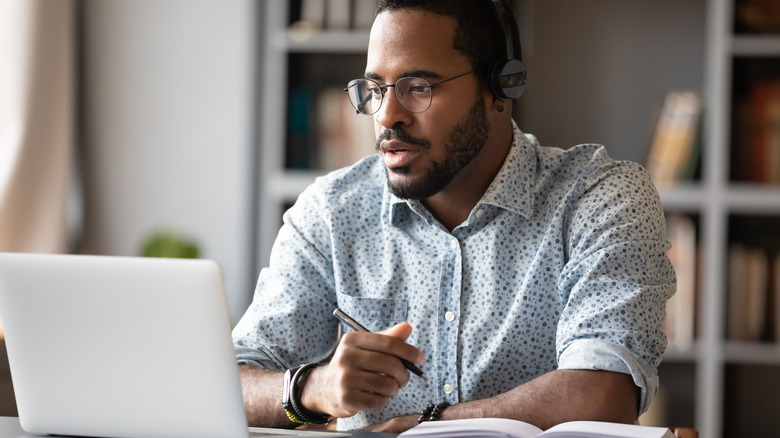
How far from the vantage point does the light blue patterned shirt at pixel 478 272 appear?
1.40 meters

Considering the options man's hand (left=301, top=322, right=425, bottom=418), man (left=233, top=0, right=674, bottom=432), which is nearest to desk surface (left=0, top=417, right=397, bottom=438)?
man's hand (left=301, top=322, right=425, bottom=418)

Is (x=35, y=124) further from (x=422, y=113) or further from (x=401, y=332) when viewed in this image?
(x=401, y=332)

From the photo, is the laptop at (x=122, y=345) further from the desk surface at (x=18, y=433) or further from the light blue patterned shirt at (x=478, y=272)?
the light blue patterned shirt at (x=478, y=272)

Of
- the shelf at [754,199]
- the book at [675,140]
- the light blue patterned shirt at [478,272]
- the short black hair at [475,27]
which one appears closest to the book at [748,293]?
the shelf at [754,199]

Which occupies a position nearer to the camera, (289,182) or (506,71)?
(506,71)

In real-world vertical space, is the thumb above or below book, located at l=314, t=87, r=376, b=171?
below

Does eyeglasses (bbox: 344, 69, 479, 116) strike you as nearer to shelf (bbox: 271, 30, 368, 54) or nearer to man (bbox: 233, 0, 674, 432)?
man (bbox: 233, 0, 674, 432)

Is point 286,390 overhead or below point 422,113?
below

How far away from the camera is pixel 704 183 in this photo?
2.59 meters

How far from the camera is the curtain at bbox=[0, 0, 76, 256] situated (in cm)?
263

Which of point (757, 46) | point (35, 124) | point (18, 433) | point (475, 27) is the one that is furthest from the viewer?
point (35, 124)

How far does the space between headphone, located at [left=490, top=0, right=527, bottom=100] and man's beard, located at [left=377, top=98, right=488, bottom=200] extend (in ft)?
0.15

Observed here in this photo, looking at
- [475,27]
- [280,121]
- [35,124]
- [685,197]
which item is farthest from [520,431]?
[35,124]

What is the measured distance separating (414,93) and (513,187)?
0.23 m
